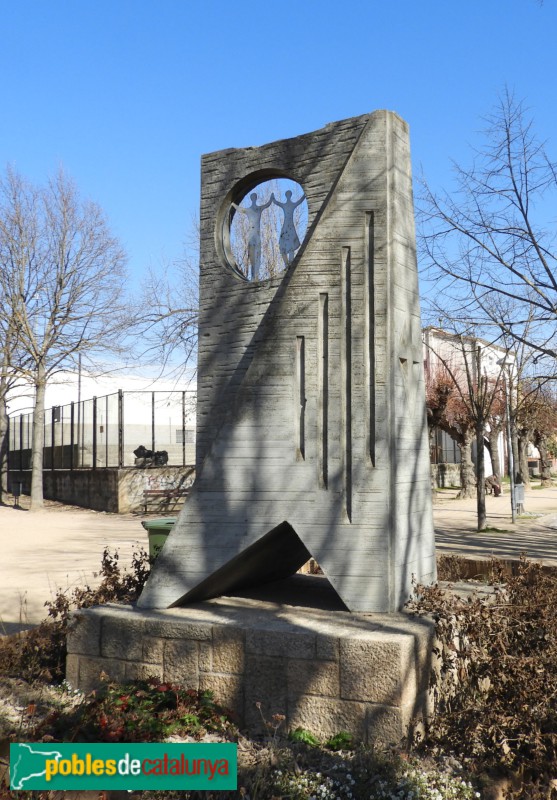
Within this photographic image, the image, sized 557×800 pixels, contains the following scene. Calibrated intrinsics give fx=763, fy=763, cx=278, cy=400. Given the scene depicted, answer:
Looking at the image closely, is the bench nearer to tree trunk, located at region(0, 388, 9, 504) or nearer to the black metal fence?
the black metal fence

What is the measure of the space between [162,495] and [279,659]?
1784 cm

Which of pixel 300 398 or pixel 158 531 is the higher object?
pixel 300 398

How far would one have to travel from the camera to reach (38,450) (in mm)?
23297

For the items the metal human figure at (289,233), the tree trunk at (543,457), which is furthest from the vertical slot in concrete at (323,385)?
the tree trunk at (543,457)

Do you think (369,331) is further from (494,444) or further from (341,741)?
(494,444)

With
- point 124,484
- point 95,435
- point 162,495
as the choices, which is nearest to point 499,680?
point 162,495

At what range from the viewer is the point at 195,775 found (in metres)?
3.62

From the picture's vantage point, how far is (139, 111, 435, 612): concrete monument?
4785 mm

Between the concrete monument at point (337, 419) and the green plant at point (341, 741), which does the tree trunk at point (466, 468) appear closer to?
the concrete monument at point (337, 419)

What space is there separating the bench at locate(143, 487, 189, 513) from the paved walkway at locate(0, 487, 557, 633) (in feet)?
2.96

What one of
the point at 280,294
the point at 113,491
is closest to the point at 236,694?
the point at 280,294

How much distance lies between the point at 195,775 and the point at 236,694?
0.89 meters

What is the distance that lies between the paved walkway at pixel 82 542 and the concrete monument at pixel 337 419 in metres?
2.86

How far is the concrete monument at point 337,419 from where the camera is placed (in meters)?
4.79
